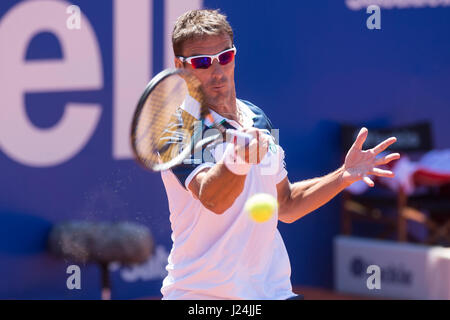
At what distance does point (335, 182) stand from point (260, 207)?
0.47 m

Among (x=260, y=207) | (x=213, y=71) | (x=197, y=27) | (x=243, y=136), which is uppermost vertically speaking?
(x=197, y=27)

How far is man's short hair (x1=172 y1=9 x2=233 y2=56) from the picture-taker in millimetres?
2723

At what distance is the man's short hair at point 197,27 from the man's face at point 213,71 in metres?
0.02

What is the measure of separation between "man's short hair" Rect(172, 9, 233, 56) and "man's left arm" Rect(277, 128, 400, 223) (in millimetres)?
642

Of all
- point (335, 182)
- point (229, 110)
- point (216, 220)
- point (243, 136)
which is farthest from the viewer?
point (335, 182)

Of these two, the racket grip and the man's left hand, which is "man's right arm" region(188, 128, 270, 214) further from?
the man's left hand

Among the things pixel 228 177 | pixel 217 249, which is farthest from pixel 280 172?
pixel 228 177

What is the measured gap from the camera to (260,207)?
8.36ft

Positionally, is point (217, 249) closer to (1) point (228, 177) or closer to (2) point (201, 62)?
(1) point (228, 177)

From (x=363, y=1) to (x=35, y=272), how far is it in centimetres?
360

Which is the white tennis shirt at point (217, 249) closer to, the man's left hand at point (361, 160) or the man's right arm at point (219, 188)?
the man's right arm at point (219, 188)

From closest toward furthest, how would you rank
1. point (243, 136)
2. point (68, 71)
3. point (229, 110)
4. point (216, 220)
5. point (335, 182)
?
point (243, 136) → point (216, 220) → point (229, 110) → point (335, 182) → point (68, 71)

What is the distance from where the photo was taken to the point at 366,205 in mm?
7367
